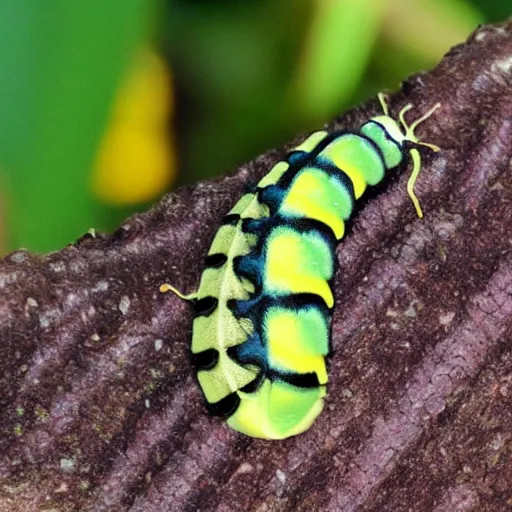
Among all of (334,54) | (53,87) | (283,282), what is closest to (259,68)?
(334,54)

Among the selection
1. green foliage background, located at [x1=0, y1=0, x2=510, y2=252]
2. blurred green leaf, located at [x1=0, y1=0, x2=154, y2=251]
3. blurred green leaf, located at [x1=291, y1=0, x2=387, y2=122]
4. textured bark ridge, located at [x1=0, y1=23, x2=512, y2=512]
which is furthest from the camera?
blurred green leaf, located at [x1=291, y1=0, x2=387, y2=122]

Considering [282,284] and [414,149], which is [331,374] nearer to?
[282,284]

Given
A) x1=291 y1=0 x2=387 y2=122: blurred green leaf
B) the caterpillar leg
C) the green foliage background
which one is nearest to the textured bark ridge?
the caterpillar leg

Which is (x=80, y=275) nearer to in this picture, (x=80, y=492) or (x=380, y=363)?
(x=80, y=492)

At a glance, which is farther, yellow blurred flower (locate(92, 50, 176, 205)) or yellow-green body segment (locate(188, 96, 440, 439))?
yellow blurred flower (locate(92, 50, 176, 205))

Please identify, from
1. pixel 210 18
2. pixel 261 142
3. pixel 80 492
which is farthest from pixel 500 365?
pixel 210 18

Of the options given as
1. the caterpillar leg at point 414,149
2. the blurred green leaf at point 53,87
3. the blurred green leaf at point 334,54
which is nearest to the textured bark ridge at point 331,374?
the caterpillar leg at point 414,149

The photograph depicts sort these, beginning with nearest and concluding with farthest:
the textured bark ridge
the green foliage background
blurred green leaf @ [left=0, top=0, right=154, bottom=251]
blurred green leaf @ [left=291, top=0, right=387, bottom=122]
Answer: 1. the textured bark ridge
2. blurred green leaf @ [left=0, top=0, right=154, bottom=251]
3. the green foliage background
4. blurred green leaf @ [left=291, top=0, right=387, bottom=122]

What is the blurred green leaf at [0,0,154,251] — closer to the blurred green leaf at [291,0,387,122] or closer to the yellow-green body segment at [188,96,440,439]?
the yellow-green body segment at [188,96,440,439]
